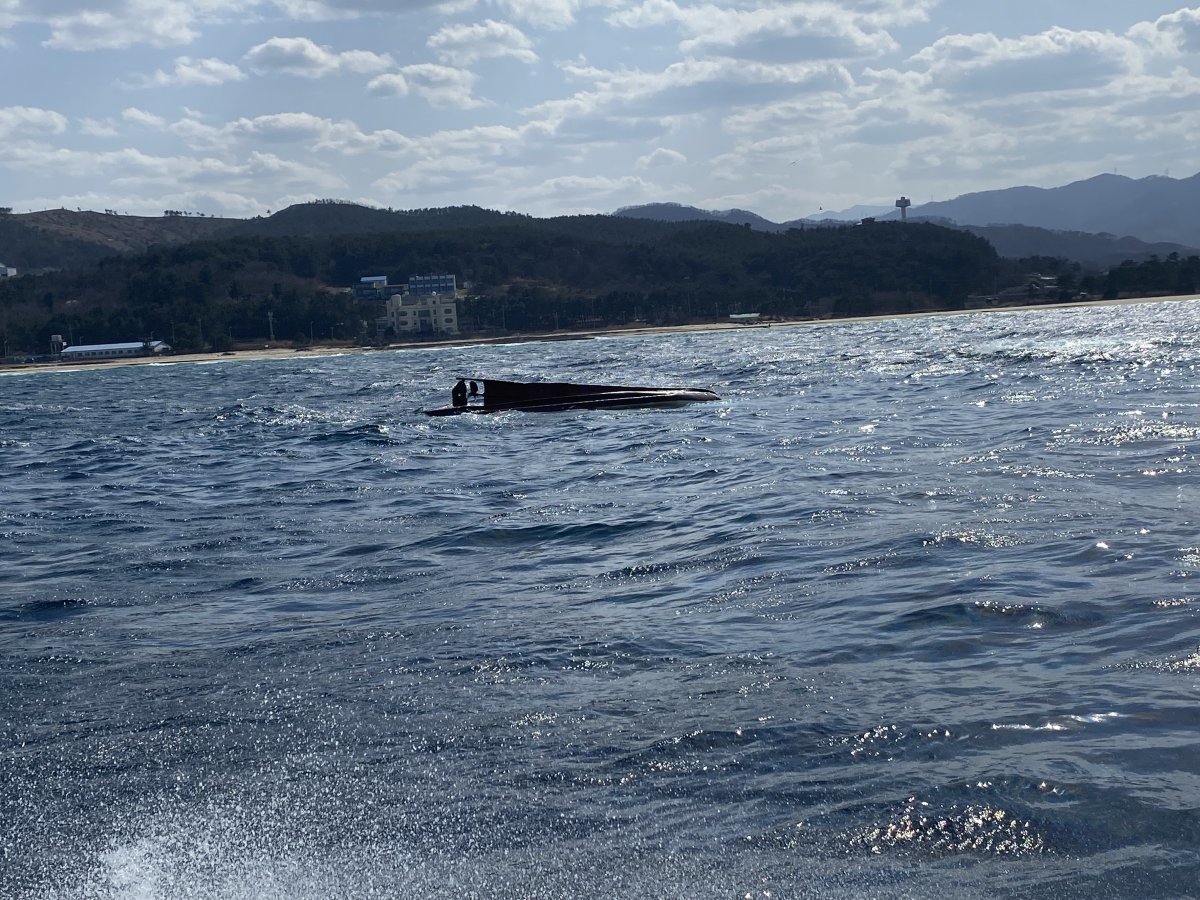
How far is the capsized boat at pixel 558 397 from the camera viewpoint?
42.6 m

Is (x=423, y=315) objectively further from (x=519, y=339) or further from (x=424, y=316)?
(x=519, y=339)

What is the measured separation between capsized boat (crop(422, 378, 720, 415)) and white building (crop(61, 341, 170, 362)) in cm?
13142

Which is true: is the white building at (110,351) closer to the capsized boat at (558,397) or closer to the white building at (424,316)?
the white building at (424,316)

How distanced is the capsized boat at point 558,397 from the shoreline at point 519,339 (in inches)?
4269

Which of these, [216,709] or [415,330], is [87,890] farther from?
[415,330]

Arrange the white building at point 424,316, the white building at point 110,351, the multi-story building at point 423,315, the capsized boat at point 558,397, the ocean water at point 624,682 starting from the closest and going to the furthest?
the ocean water at point 624,682, the capsized boat at point 558,397, the white building at point 110,351, the white building at point 424,316, the multi-story building at point 423,315

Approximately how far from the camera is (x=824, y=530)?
55.2 feet

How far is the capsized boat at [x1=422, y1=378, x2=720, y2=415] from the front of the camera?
42625mm

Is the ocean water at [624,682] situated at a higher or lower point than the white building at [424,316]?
lower

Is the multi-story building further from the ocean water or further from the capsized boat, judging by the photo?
the ocean water

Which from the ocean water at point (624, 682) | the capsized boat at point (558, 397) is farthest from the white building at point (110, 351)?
the ocean water at point (624, 682)

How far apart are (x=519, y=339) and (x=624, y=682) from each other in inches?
6186

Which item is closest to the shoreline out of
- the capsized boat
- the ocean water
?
the capsized boat

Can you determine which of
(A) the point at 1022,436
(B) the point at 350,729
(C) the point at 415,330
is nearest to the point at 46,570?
(B) the point at 350,729
